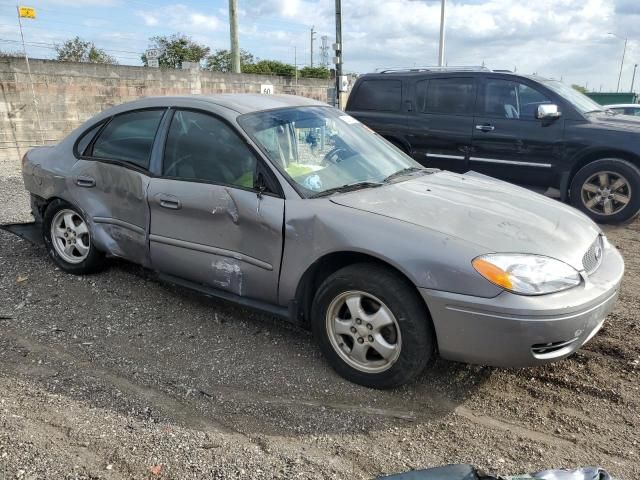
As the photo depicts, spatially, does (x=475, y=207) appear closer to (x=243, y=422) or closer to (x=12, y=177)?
(x=243, y=422)

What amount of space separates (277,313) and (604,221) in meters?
5.27

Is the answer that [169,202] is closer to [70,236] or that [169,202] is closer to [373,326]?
[70,236]

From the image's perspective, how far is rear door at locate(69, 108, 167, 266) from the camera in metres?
4.09

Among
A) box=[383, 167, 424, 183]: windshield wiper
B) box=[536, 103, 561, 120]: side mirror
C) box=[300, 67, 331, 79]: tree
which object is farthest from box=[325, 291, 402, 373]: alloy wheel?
box=[300, 67, 331, 79]: tree

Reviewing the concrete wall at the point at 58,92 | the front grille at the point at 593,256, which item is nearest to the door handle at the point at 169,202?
the front grille at the point at 593,256

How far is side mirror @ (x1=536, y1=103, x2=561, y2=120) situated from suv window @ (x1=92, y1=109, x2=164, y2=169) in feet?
16.2

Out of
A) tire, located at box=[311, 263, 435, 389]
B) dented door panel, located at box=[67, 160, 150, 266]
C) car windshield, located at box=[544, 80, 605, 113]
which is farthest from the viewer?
car windshield, located at box=[544, 80, 605, 113]

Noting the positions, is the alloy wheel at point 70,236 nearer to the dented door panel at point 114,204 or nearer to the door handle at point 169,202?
the dented door panel at point 114,204

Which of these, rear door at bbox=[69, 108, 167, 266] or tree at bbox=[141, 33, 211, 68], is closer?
rear door at bbox=[69, 108, 167, 266]

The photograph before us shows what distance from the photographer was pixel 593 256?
3.18m

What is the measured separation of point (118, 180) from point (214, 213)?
3.64 feet

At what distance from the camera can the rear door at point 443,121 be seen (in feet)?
25.2

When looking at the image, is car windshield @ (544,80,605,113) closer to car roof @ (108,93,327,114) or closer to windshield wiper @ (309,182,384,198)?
car roof @ (108,93,327,114)

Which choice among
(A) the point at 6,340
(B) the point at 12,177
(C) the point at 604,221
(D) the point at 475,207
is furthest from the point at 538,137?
(B) the point at 12,177
